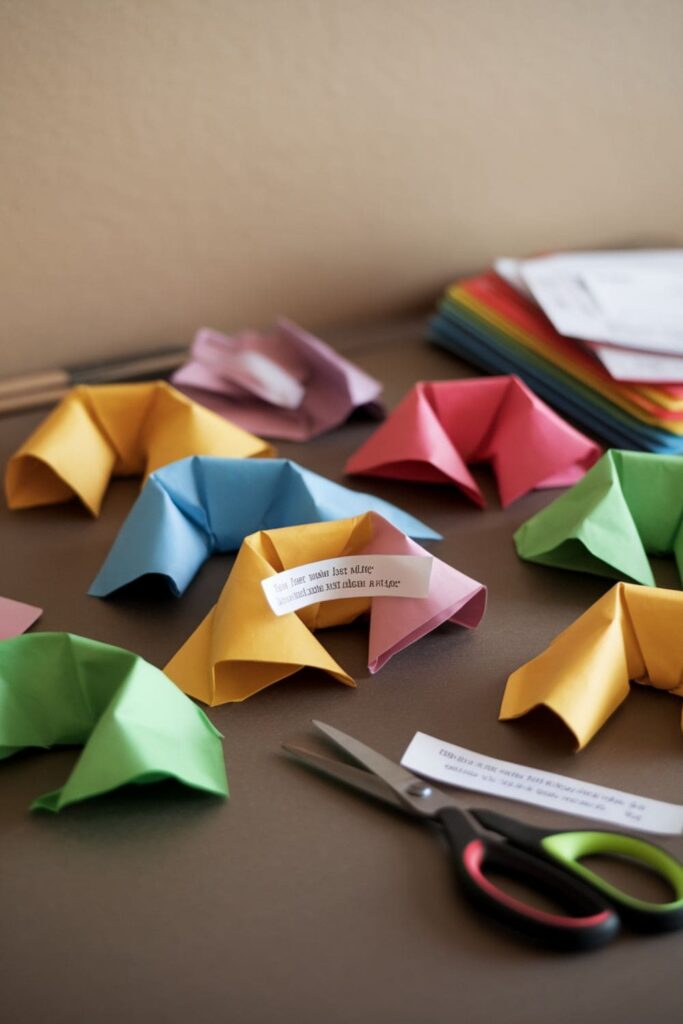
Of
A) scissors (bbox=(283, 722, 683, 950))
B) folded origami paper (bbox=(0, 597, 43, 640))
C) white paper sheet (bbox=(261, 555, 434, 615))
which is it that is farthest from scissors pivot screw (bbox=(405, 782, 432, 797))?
folded origami paper (bbox=(0, 597, 43, 640))

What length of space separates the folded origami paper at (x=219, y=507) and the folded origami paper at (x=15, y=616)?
0.12 ft

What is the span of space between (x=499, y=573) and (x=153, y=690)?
0.79 feet

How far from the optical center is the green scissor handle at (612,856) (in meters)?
0.40

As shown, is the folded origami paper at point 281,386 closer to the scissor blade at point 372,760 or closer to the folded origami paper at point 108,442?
the folded origami paper at point 108,442

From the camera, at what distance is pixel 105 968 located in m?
0.40

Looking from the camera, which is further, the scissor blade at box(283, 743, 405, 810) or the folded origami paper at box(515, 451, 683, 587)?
the folded origami paper at box(515, 451, 683, 587)

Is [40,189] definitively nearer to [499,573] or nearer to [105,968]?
[499,573]

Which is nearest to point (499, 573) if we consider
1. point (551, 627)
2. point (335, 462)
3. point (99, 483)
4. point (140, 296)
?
point (551, 627)

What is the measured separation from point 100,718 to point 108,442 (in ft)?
0.96

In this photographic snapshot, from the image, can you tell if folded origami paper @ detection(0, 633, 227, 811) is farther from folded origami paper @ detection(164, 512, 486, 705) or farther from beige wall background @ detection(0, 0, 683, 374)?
beige wall background @ detection(0, 0, 683, 374)

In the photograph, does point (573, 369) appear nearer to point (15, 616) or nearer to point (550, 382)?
point (550, 382)

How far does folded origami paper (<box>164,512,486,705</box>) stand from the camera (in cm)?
52

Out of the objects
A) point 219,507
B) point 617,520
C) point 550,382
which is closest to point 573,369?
point 550,382

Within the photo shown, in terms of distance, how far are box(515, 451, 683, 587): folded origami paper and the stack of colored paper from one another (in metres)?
0.10
